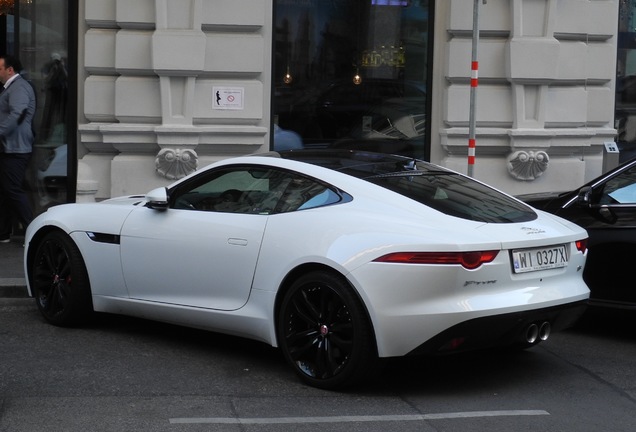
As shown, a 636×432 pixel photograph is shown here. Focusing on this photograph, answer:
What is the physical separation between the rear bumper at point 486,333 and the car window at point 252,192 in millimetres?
1108

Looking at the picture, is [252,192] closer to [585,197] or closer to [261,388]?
[261,388]

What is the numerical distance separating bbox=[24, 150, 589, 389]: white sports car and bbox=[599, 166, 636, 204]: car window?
1.28 m

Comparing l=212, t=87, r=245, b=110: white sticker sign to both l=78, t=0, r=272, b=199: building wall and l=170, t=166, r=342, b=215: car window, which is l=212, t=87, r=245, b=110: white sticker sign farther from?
l=170, t=166, r=342, b=215: car window

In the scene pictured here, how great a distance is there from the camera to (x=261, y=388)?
662 centimetres

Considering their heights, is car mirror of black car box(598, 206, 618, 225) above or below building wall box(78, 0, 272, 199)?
below

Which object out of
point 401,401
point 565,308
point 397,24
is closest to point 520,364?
point 565,308

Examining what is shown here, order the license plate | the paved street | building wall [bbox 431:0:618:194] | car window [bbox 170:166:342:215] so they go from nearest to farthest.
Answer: the paved street → the license plate → car window [bbox 170:166:342:215] → building wall [bbox 431:0:618:194]

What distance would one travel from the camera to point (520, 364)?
7379 mm

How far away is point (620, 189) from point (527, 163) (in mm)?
4293

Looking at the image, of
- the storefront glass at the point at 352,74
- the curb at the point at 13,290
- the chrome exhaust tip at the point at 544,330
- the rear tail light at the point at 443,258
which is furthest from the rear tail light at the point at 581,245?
the storefront glass at the point at 352,74

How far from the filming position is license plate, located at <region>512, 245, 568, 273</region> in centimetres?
644

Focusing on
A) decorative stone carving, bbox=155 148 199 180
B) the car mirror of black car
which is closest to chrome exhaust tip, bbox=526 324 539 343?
the car mirror of black car

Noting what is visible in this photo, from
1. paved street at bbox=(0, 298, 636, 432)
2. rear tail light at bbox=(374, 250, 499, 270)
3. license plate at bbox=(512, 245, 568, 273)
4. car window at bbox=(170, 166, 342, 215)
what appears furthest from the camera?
car window at bbox=(170, 166, 342, 215)

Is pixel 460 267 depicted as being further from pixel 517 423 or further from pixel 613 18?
pixel 613 18
